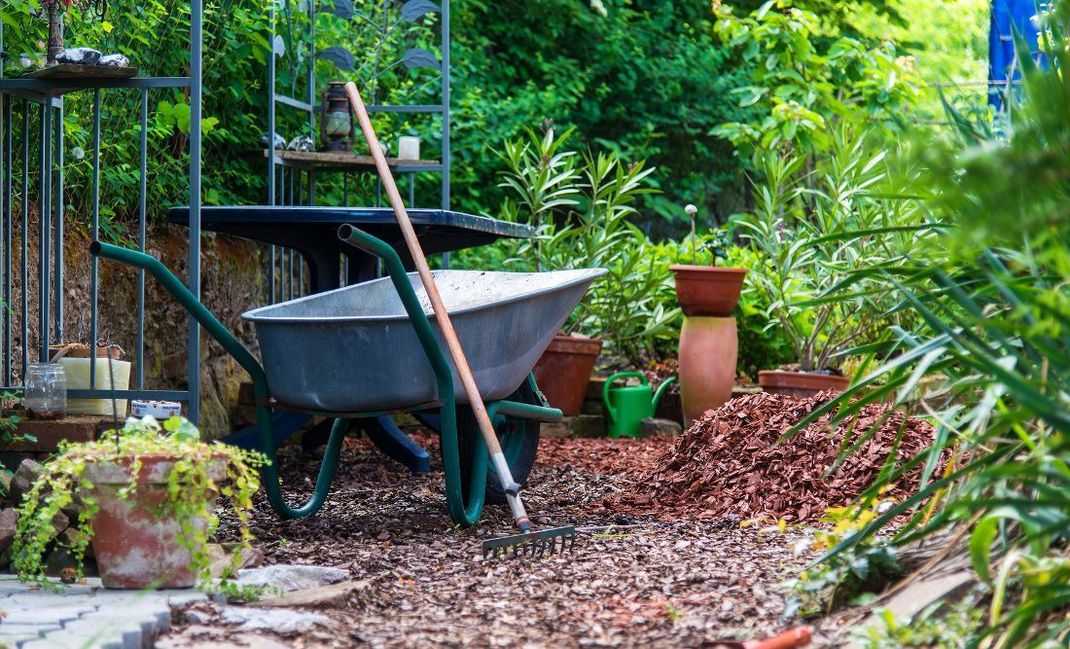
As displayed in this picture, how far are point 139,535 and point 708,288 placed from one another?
3.04m

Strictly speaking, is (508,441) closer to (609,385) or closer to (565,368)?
(565,368)

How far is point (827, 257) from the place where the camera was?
5016 mm

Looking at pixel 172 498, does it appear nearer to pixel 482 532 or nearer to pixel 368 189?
pixel 482 532

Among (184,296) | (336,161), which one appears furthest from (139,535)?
(336,161)

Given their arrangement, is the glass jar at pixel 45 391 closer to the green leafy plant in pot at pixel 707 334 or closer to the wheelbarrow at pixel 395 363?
the wheelbarrow at pixel 395 363

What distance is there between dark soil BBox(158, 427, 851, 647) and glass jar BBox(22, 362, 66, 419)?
53 cm

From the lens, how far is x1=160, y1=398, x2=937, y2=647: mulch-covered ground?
2.09 m

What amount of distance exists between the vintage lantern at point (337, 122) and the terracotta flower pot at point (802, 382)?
187 centimetres

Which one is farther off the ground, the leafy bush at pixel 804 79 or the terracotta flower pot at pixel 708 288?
the leafy bush at pixel 804 79

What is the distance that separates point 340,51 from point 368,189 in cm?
74

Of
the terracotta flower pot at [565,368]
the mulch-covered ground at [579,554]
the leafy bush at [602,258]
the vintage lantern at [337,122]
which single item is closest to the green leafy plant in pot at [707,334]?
the terracotta flower pot at [565,368]

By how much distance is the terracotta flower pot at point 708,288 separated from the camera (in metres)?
4.88

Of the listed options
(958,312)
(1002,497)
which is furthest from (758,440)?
(1002,497)

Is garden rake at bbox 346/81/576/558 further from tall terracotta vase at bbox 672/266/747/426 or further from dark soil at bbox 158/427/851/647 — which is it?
tall terracotta vase at bbox 672/266/747/426
